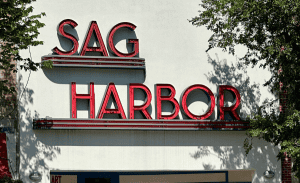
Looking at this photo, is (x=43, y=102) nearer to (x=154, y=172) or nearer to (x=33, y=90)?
(x=33, y=90)

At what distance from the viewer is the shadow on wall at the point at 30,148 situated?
19.5 meters

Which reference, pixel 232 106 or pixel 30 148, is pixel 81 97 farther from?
pixel 232 106

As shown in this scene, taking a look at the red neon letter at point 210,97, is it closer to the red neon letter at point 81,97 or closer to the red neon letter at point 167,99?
the red neon letter at point 167,99

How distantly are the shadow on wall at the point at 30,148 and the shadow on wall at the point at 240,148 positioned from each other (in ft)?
20.6

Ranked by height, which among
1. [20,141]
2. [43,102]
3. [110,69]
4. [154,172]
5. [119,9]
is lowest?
[154,172]

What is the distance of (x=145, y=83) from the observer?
68.1ft

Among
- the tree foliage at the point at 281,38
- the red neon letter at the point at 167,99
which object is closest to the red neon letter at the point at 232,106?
the red neon letter at the point at 167,99

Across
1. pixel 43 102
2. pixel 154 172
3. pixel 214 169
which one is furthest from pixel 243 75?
pixel 43 102

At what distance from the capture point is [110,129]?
65.3 feet

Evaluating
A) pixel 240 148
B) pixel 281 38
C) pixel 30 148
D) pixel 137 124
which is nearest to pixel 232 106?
pixel 240 148

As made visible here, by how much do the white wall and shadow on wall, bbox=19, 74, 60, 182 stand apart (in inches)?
1.6

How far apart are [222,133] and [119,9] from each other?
7.22m

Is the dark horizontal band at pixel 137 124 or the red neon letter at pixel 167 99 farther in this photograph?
the red neon letter at pixel 167 99

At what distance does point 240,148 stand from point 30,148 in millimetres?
9225
